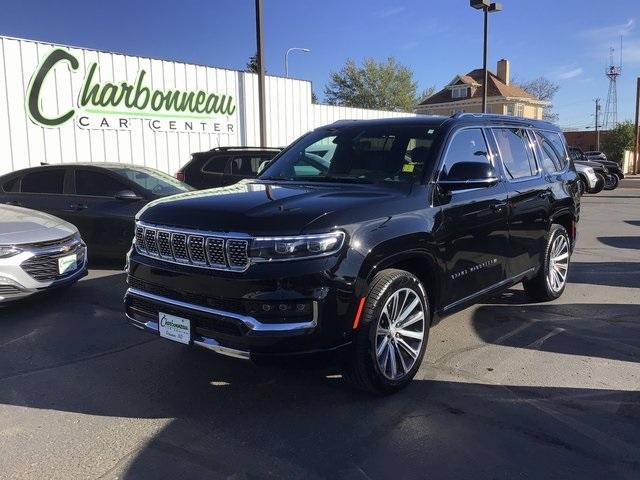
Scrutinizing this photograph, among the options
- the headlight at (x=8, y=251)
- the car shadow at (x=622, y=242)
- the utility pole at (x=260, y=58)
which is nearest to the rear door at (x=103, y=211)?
the headlight at (x=8, y=251)

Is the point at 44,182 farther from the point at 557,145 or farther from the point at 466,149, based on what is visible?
the point at 557,145

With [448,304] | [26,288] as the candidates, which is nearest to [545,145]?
[448,304]

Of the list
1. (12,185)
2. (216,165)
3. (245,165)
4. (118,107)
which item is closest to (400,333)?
(12,185)

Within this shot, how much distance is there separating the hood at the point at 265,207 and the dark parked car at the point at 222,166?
6590mm

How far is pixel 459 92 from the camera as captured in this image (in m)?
66.6

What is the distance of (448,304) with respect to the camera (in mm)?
4480

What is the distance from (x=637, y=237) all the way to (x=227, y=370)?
989 centimetres

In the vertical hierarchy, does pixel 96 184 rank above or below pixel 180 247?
above

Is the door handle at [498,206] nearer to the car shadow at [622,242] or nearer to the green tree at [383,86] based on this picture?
the car shadow at [622,242]

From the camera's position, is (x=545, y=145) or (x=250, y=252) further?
(x=545, y=145)

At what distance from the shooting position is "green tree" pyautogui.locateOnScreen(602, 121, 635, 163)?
46.6m

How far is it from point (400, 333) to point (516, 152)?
8.39 ft

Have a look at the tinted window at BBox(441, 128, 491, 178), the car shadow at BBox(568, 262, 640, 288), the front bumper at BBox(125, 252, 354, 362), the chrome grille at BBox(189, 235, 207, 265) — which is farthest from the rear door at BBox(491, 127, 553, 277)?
the chrome grille at BBox(189, 235, 207, 265)

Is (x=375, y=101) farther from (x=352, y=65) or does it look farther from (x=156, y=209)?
(x=156, y=209)
